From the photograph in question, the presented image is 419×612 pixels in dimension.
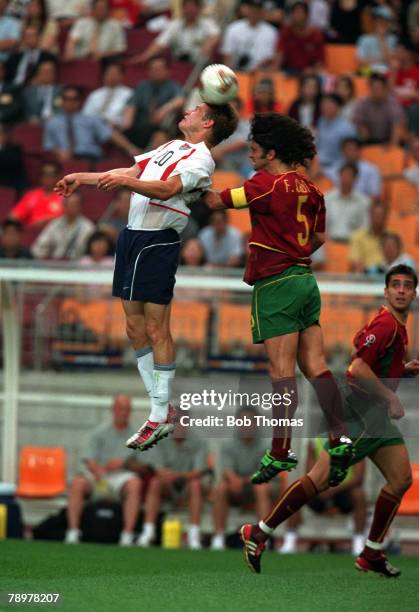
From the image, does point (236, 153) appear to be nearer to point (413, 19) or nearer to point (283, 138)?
point (413, 19)

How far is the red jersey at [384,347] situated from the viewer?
948 centimetres

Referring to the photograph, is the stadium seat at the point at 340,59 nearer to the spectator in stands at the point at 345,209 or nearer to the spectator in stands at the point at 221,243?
the spectator in stands at the point at 345,209

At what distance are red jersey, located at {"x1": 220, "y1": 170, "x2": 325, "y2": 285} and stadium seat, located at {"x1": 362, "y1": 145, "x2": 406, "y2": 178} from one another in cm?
819

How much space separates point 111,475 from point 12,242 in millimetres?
2843

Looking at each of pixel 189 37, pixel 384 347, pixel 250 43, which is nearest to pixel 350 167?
pixel 250 43

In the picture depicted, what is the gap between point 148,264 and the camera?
8742 millimetres

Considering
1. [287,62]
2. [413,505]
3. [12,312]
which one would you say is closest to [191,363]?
[12,312]

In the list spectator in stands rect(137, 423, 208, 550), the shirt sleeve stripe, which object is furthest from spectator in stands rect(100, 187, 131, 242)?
the shirt sleeve stripe

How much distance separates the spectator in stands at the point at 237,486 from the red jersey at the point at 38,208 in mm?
3867

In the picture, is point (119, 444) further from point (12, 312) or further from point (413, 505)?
point (413, 505)

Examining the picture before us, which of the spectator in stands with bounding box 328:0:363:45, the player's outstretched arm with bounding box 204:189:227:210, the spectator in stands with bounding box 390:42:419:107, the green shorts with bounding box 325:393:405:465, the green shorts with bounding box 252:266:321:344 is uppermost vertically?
the spectator in stands with bounding box 328:0:363:45

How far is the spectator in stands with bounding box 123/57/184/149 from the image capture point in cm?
1738

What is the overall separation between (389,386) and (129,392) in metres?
5.00

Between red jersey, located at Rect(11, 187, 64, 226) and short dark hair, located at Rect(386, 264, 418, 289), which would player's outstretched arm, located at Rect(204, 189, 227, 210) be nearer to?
short dark hair, located at Rect(386, 264, 418, 289)
